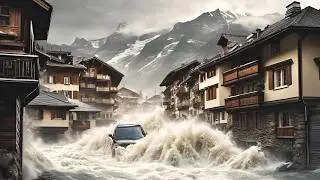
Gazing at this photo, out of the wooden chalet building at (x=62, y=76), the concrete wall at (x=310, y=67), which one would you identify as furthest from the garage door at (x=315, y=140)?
the wooden chalet building at (x=62, y=76)

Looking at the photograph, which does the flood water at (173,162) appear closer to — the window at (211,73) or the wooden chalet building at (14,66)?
the wooden chalet building at (14,66)

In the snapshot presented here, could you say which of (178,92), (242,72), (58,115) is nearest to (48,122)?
(58,115)

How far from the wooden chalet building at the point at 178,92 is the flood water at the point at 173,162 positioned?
37358 mm

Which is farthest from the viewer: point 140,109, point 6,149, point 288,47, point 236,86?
point 140,109

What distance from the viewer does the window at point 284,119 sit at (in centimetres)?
3044

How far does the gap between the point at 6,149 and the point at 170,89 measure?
7042 cm

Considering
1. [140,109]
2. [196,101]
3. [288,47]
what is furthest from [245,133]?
[140,109]

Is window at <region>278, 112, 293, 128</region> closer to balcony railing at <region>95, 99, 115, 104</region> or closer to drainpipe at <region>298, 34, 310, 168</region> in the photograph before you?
drainpipe at <region>298, 34, 310, 168</region>

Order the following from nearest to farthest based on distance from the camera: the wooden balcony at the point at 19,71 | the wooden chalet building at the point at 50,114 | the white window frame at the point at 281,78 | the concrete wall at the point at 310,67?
the wooden balcony at the point at 19,71, the concrete wall at the point at 310,67, the white window frame at the point at 281,78, the wooden chalet building at the point at 50,114

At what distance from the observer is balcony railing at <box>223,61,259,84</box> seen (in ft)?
113

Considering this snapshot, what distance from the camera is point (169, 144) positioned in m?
32.1

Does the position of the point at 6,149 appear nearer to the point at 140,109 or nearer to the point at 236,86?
the point at 236,86

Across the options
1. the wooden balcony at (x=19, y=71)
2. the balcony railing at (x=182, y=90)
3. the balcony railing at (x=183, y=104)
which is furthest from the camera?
the balcony railing at (x=182, y=90)

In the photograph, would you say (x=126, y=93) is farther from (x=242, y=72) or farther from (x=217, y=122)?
(x=242, y=72)
